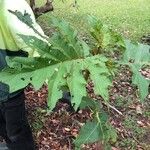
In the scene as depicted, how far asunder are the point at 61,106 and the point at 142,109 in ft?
3.61

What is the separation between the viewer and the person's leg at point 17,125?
3807mm

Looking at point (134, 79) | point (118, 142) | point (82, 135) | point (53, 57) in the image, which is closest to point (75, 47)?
point (53, 57)

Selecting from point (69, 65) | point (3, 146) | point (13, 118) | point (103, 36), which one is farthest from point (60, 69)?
point (3, 146)

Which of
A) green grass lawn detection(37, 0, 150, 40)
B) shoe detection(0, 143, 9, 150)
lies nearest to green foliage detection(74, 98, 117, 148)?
shoe detection(0, 143, 9, 150)

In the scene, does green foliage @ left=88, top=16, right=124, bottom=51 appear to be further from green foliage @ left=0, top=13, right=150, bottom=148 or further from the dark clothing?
the dark clothing

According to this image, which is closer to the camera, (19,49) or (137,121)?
(19,49)

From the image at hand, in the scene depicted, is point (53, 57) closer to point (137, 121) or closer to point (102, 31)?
point (102, 31)

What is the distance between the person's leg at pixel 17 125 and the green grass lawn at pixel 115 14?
4.63 metres

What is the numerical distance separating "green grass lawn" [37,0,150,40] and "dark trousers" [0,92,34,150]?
180 inches

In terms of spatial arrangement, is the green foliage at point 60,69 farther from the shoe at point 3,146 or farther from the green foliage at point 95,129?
the shoe at point 3,146

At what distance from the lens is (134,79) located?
2.04 meters

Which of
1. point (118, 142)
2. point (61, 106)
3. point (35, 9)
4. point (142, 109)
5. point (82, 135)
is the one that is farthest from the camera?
point (35, 9)

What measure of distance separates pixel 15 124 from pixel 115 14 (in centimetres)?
704

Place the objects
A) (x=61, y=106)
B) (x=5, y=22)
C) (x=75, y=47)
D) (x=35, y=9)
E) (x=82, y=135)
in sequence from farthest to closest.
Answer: (x=35, y=9) → (x=61, y=106) → (x=5, y=22) → (x=82, y=135) → (x=75, y=47)
